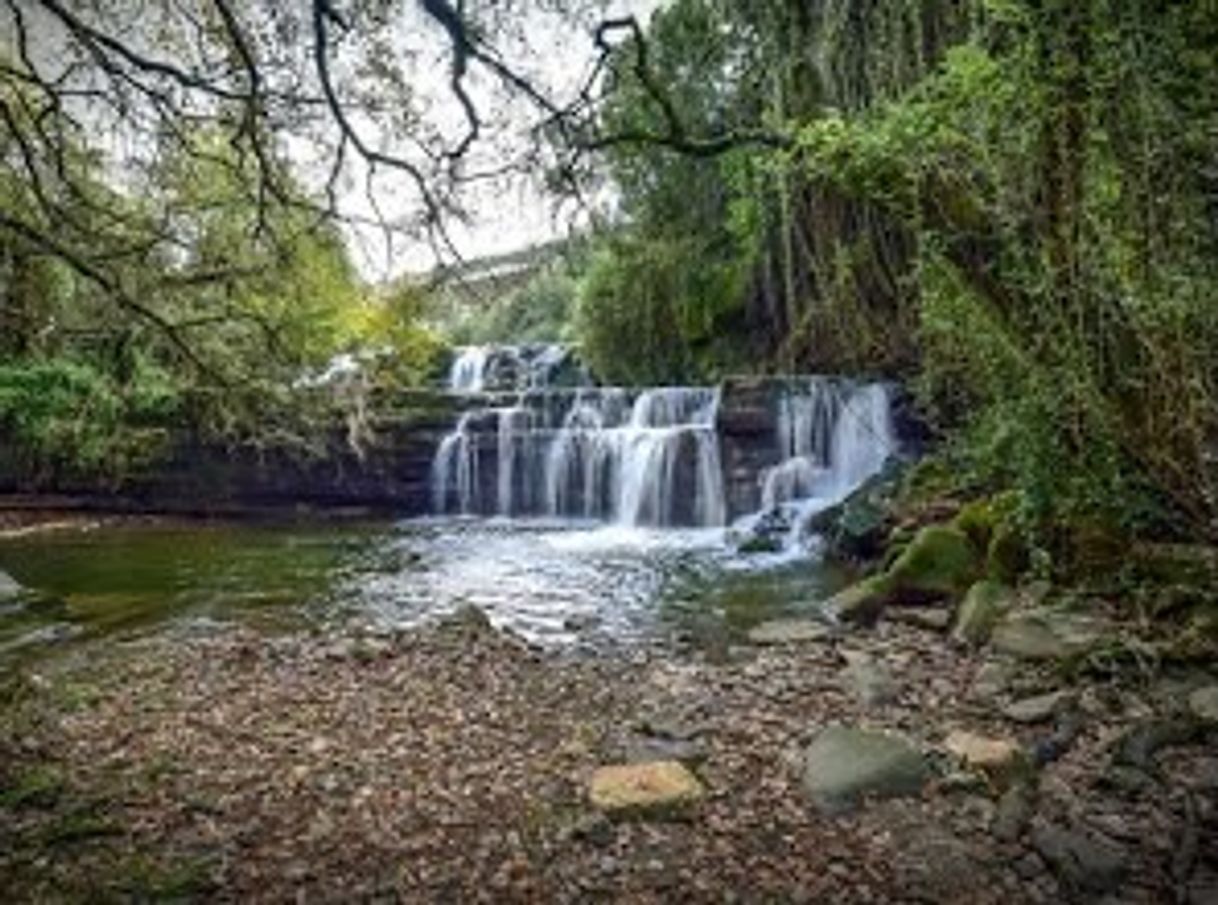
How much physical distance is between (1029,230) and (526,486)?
37.8 ft

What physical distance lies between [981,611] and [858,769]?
273cm

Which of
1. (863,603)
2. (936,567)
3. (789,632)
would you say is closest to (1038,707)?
(789,632)

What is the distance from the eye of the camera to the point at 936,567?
7.64 metres

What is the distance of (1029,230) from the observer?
5637 millimetres

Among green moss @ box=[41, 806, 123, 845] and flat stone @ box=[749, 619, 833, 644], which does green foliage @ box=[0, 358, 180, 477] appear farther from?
green moss @ box=[41, 806, 123, 845]

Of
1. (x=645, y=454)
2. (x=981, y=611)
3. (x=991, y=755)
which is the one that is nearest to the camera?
(x=991, y=755)

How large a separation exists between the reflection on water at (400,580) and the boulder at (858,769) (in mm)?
3009

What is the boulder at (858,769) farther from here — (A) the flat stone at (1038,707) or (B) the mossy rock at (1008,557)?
(B) the mossy rock at (1008,557)

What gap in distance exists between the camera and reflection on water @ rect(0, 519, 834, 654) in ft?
26.8

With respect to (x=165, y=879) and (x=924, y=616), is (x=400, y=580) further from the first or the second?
(x=165, y=879)

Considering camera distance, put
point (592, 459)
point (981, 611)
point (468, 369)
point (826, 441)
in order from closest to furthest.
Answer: point (981, 611) < point (826, 441) < point (592, 459) < point (468, 369)

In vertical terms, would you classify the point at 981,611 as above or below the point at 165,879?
above

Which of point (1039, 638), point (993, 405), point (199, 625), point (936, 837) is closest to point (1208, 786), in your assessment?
point (936, 837)

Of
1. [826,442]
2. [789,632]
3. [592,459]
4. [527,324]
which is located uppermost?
[527,324]
